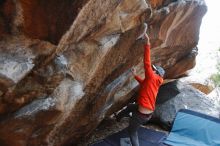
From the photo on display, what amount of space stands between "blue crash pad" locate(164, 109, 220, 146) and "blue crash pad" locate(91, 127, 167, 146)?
0.23 m

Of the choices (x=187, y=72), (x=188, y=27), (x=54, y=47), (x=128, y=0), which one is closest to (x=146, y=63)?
(x=128, y=0)

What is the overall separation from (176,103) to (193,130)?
4.40 feet

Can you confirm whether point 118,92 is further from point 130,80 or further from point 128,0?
point 128,0

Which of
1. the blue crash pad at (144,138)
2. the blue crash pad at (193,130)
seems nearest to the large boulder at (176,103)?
the blue crash pad at (193,130)

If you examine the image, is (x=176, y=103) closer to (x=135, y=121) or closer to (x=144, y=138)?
(x=144, y=138)

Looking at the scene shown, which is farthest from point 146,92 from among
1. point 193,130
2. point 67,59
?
point 193,130

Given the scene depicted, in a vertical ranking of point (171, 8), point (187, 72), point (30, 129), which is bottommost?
point (187, 72)

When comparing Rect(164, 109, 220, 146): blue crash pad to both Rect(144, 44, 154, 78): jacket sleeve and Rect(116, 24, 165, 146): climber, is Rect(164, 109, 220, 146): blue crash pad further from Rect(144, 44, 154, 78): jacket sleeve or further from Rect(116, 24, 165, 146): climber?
Rect(144, 44, 154, 78): jacket sleeve

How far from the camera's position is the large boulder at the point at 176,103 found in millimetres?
10117

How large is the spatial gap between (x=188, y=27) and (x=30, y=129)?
5.56 m

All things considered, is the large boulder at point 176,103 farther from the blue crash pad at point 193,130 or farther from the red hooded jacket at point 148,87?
the red hooded jacket at point 148,87

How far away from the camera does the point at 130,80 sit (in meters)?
8.77

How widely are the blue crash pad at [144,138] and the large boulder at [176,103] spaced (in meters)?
0.80

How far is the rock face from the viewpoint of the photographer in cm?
496
